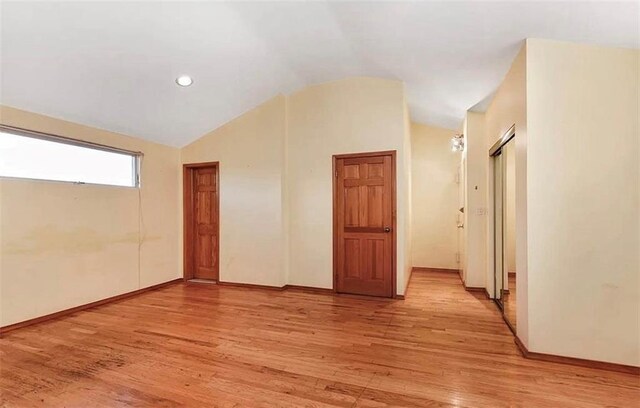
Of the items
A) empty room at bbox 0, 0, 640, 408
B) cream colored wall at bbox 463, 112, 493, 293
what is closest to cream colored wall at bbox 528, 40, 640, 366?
empty room at bbox 0, 0, 640, 408

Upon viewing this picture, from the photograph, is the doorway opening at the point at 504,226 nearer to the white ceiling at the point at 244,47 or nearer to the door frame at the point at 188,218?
the white ceiling at the point at 244,47

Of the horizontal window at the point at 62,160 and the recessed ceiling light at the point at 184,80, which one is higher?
the recessed ceiling light at the point at 184,80

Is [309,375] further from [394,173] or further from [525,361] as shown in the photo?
[394,173]

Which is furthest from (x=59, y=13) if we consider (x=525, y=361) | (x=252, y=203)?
(x=525, y=361)

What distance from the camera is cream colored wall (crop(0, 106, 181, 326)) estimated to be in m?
Result: 3.16

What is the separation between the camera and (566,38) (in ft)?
7.68

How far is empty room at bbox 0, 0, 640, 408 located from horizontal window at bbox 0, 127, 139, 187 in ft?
0.07

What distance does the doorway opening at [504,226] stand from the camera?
12.0 ft

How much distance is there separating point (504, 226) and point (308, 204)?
262cm

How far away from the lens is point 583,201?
234 cm

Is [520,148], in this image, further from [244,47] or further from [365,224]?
[244,47]

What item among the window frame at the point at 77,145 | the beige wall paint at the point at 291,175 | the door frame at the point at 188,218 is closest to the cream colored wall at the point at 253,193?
the beige wall paint at the point at 291,175

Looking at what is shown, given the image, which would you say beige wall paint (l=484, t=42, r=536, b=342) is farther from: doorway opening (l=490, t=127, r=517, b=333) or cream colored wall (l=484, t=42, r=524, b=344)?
doorway opening (l=490, t=127, r=517, b=333)

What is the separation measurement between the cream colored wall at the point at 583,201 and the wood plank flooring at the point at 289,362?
33cm
